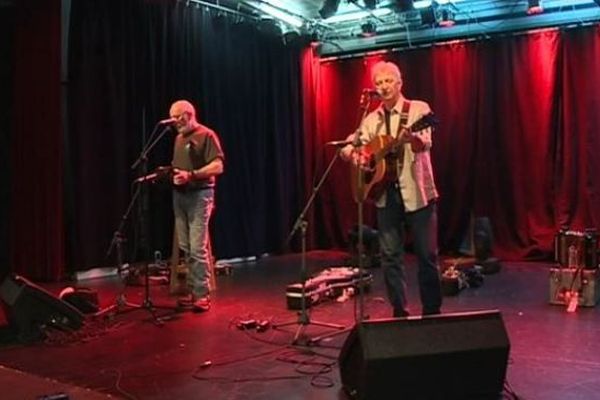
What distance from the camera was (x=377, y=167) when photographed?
4062mm

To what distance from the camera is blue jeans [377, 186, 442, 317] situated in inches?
159

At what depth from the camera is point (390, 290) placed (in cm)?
418

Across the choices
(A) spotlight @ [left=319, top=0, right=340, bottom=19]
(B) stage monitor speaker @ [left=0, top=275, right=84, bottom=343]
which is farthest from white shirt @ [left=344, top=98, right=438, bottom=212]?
(A) spotlight @ [left=319, top=0, right=340, bottom=19]

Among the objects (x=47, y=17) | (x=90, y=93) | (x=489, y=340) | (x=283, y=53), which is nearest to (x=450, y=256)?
(x=283, y=53)

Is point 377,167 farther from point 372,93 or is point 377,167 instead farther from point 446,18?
point 446,18

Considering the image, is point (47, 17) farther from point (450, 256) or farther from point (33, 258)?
point (450, 256)

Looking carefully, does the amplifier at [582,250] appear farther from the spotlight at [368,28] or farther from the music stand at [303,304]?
the spotlight at [368,28]

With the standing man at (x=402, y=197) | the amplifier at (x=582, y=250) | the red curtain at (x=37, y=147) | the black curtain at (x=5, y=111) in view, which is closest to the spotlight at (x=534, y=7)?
the amplifier at (x=582, y=250)

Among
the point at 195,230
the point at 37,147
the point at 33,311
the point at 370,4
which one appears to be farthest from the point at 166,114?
the point at 33,311

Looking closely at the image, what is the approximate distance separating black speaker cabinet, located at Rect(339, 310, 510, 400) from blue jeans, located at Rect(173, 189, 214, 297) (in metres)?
2.53

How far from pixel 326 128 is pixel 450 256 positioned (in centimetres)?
256

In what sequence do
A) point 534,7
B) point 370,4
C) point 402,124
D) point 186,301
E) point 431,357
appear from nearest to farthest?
point 431,357 → point 402,124 → point 186,301 → point 534,7 → point 370,4

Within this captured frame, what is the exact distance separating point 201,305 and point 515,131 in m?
4.77

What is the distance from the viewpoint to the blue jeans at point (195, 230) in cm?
531
